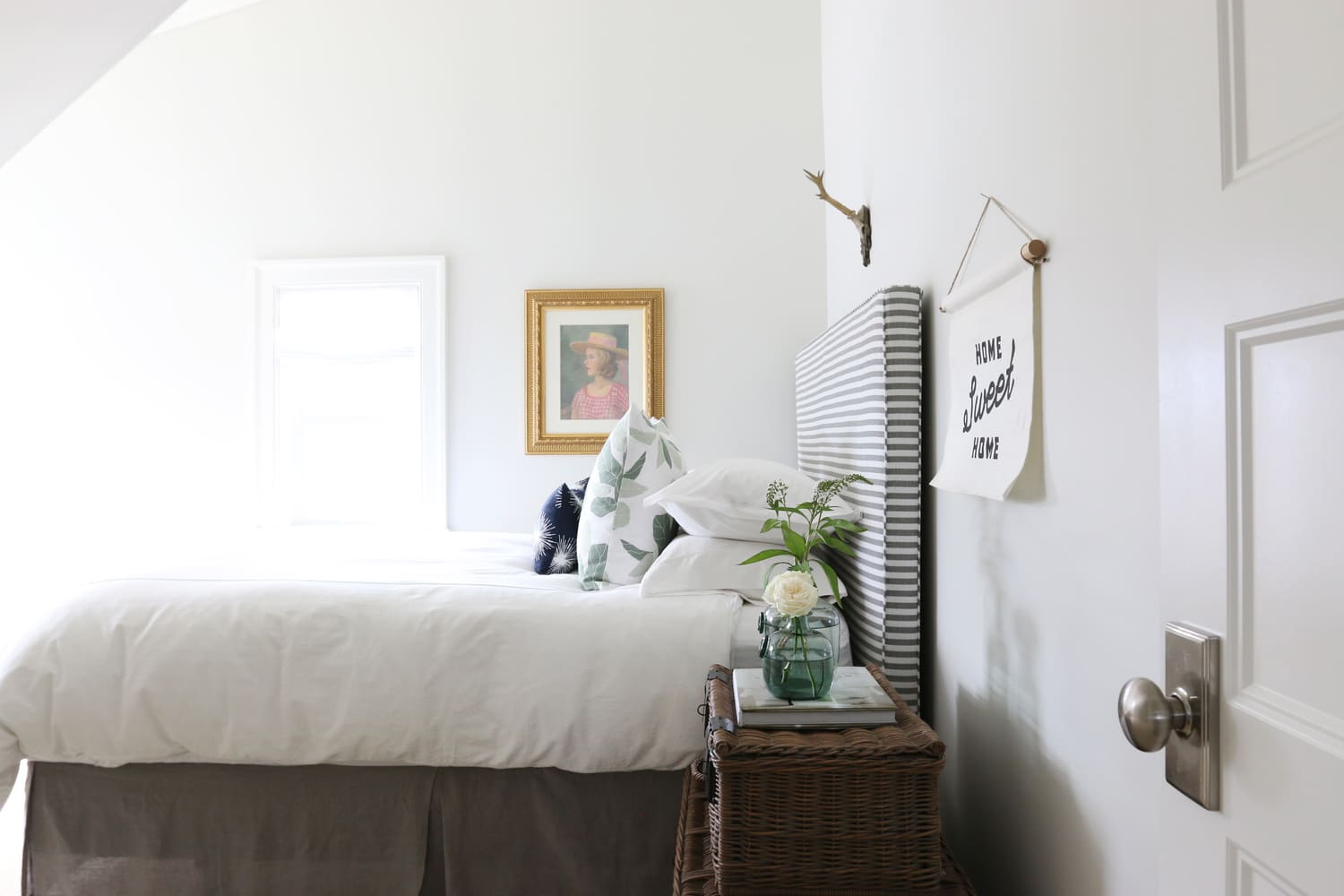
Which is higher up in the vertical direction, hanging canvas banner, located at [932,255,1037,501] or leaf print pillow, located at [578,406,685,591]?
hanging canvas banner, located at [932,255,1037,501]

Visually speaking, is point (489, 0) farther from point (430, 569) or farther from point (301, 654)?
point (301, 654)

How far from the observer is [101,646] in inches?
73.6

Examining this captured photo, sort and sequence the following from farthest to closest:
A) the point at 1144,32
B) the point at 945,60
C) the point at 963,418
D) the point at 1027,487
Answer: the point at 945,60 < the point at 963,418 < the point at 1027,487 < the point at 1144,32

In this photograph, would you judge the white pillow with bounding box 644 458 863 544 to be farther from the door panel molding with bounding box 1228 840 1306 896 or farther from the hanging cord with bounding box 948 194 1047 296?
the door panel molding with bounding box 1228 840 1306 896

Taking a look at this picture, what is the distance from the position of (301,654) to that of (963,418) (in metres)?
1.48

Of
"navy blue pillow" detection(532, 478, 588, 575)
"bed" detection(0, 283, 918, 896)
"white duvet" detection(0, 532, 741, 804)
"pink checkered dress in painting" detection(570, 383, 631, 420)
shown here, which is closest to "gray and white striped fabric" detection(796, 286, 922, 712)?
"bed" detection(0, 283, 918, 896)

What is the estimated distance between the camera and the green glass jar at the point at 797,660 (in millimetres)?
1417

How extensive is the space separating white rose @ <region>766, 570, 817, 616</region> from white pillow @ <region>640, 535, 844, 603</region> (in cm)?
52

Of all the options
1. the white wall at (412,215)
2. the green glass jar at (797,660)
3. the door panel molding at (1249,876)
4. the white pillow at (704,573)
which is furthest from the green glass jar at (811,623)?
the white wall at (412,215)

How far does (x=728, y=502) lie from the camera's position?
197 centimetres

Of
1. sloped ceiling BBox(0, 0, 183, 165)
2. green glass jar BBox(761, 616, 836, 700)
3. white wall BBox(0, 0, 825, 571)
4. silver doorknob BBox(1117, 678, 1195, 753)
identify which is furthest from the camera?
white wall BBox(0, 0, 825, 571)

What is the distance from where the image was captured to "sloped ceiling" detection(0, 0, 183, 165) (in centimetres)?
207

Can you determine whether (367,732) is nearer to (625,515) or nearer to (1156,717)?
(625,515)

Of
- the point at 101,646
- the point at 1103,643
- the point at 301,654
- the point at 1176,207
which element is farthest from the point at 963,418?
the point at 101,646
